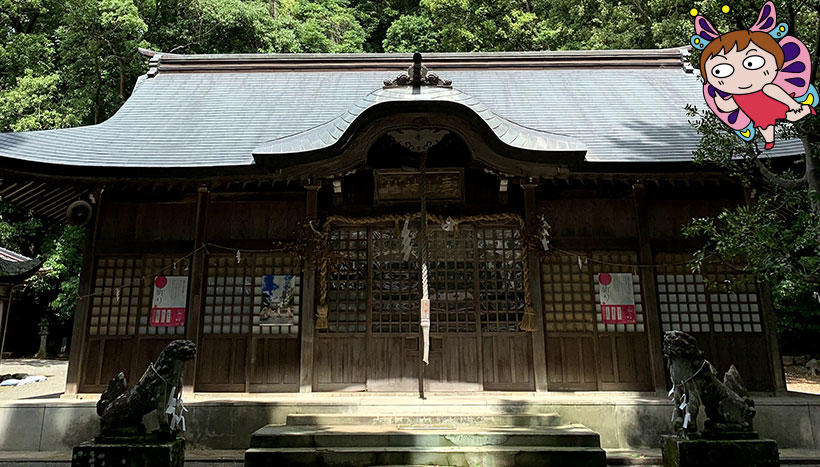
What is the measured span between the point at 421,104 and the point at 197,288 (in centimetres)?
469

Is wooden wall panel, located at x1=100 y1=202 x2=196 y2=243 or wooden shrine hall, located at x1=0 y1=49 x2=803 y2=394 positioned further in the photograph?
wooden wall panel, located at x1=100 y1=202 x2=196 y2=243

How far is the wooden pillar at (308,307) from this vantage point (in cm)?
802

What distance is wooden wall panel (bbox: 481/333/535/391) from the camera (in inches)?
322

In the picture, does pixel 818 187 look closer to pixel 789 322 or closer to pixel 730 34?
pixel 730 34

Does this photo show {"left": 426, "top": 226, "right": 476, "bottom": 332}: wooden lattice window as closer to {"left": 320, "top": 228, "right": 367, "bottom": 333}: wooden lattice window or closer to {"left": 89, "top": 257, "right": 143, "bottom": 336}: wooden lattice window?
{"left": 320, "top": 228, "right": 367, "bottom": 333}: wooden lattice window

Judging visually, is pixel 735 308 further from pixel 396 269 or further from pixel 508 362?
pixel 396 269

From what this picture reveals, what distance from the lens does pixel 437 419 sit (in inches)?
264

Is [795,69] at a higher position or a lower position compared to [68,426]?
higher

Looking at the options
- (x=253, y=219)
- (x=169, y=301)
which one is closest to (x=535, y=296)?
(x=253, y=219)

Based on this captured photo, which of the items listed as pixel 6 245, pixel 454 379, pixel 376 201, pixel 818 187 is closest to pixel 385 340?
pixel 454 379

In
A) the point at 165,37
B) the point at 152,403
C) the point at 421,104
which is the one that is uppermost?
the point at 165,37

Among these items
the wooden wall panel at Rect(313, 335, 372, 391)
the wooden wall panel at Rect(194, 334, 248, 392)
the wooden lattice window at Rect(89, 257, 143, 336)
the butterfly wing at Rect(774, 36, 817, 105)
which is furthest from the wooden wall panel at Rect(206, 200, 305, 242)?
the butterfly wing at Rect(774, 36, 817, 105)

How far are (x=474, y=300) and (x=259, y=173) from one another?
3.95 meters

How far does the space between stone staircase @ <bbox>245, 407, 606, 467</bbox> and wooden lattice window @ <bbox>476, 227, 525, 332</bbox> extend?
2078mm
